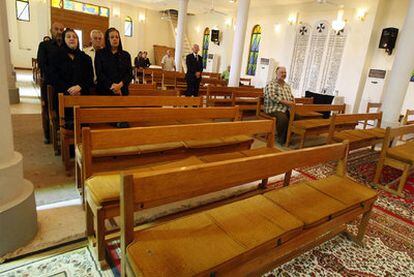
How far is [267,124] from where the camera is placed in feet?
9.23

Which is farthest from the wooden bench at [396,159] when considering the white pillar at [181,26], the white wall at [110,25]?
the white wall at [110,25]

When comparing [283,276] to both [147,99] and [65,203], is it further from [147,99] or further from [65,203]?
[147,99]

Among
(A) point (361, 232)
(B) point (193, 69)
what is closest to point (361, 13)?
(B) point (193, 69)

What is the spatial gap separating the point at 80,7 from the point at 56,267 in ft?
45.6

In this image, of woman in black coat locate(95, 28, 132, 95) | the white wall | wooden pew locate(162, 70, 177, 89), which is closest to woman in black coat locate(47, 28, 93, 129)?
woman in black coat locate(95, 28, 132, 95)

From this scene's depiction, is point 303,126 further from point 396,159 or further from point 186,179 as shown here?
point 186,179

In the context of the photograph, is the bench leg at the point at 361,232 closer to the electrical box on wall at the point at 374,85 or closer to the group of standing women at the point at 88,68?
the group of standing women at the point at 88,68

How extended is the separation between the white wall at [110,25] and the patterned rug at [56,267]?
12581 millimetres

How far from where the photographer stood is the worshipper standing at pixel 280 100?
462cm

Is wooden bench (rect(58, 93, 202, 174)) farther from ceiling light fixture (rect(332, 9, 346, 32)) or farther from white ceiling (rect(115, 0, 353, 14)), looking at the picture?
white ceiling (rect(115, 0, 353, 14))

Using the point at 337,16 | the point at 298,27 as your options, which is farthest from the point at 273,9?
the point at 337,16

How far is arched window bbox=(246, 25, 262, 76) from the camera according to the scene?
34.6 ft

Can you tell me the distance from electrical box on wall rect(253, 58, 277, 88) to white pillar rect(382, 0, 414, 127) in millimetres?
5133

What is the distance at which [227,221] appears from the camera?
1.48 m
